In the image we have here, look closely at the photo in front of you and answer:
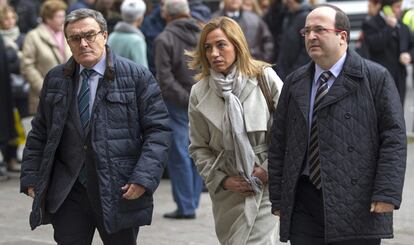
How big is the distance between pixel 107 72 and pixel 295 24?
639 centimetres

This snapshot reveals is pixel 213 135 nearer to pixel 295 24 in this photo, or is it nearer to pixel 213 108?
pixel 213 108

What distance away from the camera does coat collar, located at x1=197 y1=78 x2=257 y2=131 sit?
6.15 metres

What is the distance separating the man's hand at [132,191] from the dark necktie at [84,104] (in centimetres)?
23

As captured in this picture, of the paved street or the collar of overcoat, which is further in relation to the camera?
the paved street

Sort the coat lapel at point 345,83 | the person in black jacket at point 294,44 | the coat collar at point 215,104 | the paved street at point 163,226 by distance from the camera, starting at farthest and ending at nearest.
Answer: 1. the person in black jacket at point 294,44
2. the paved street at point 163,226
3. the coat collar at point 215,104
4. the coat lapel at point 345,83

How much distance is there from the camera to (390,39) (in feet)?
40.7

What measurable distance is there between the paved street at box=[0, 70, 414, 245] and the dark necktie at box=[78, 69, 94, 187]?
8.24 feet

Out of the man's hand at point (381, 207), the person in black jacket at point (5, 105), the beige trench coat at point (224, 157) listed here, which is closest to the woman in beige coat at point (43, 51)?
the person in black jacket at point (5, 105)

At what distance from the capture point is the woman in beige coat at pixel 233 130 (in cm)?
609

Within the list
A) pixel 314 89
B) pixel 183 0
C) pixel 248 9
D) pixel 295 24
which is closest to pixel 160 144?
pixel 314 89

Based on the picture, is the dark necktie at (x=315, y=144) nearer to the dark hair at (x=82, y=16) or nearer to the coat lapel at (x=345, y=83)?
the coat lapel at (x=345, y=83)

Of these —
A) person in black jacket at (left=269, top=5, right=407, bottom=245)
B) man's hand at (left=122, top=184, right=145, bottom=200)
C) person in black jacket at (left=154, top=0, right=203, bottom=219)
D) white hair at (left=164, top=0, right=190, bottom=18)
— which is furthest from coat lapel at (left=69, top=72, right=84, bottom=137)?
white hair at (left=164, top=0, right=190, bottom=18)

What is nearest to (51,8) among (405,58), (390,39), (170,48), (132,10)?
(132,10)

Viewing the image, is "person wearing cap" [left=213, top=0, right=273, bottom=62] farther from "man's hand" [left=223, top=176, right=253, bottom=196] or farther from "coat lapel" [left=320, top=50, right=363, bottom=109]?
"coat lapel" [left=320, top=50, right=363, bottom=109]
